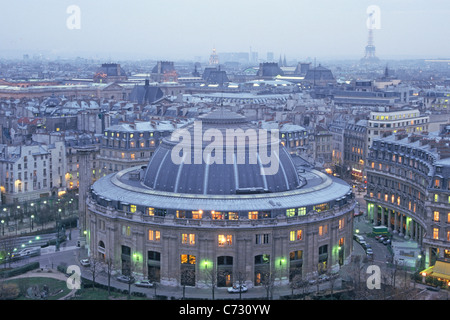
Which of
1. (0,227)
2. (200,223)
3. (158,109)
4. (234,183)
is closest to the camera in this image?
(200,223)

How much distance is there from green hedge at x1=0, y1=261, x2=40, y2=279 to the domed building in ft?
24.1

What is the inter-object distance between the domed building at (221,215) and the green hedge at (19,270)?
24.1 feet

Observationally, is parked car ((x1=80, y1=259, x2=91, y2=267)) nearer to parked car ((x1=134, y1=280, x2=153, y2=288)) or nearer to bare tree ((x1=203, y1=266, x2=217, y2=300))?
parked car ((x1=134, y1=280, x2=153, y2=288))

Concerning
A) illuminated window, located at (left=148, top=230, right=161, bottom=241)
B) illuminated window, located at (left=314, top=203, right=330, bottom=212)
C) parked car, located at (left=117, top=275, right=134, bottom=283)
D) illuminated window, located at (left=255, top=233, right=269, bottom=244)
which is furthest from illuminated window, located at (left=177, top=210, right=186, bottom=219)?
illuminated window, located at (left=314, top=203, right=330, bottom=212)

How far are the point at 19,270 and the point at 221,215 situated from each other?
26.0 meters

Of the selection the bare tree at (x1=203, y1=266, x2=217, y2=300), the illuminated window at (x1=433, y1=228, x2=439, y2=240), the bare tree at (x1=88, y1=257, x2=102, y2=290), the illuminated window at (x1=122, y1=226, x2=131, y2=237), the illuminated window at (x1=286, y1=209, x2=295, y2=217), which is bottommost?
the bare tree at (x1=88, y1=257, x2=102, y2=290)

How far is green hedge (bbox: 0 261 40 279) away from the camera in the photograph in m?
81.6

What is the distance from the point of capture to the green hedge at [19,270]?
268ft

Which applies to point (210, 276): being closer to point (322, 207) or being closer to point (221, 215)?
point (221, 215)

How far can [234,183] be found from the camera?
8419 centimetres

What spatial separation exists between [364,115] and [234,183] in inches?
3338
